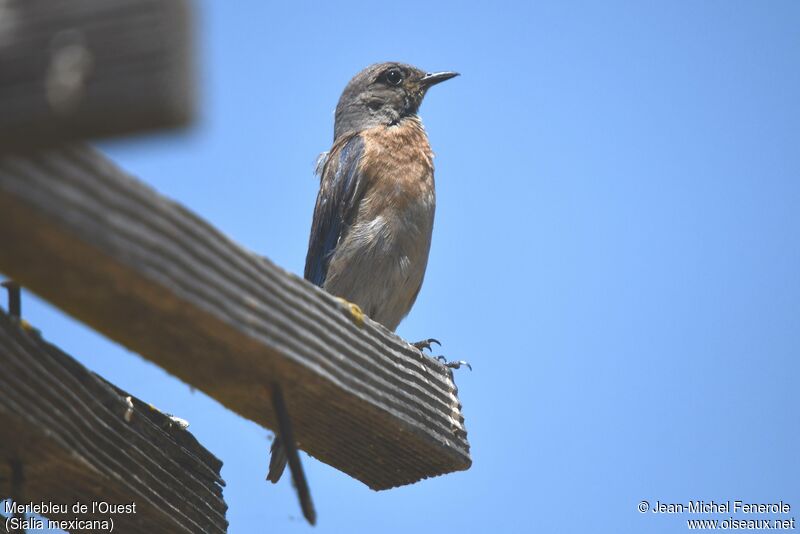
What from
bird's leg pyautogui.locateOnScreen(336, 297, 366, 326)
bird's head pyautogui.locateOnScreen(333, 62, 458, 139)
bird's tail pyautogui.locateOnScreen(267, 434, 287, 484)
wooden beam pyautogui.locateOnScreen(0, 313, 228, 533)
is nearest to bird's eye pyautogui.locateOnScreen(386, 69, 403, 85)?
bird's head pyautogui.locateOnScreen(333, 62, 458, 139)

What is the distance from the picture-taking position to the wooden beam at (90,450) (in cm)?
246

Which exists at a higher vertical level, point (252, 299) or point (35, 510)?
point (252, 299)

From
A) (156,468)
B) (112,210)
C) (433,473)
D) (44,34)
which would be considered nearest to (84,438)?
(156,468)

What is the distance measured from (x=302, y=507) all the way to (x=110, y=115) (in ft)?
4.09

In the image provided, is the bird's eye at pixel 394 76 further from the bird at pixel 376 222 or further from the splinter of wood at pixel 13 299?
the splinter of wood at pixel 13 299

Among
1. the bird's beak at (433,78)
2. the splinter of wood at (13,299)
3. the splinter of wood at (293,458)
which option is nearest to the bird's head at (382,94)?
Answer: the bird's beak at (433,78)

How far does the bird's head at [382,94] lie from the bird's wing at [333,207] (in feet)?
2.22

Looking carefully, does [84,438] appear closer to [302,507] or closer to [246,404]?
[246,404]

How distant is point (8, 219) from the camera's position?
1793 mm

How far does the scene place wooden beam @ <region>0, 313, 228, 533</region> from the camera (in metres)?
2.46

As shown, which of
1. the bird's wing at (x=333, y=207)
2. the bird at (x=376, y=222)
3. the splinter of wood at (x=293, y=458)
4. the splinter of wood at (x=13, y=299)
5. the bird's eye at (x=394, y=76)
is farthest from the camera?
the bird's eye at (x=394, y=76)

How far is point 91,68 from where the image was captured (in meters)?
1.52

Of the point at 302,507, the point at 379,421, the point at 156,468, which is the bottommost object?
the point at 302,507

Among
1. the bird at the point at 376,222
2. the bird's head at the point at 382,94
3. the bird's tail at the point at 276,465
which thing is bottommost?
the bird's tail at the point at 276,465
